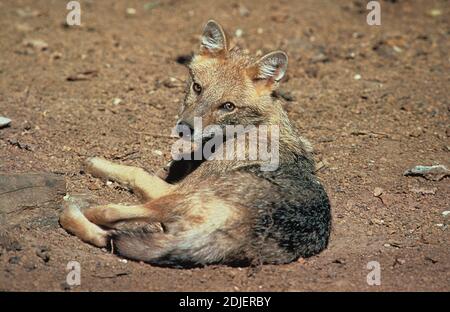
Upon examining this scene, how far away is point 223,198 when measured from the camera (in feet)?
20.7

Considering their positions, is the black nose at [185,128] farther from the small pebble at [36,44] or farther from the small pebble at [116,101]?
the small pebble at [36,44]

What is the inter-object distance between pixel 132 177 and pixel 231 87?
158 centimetres

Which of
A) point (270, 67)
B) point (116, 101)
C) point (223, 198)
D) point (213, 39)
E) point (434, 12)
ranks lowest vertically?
point (223, 198)

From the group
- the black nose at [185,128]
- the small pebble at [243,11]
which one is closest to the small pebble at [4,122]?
the black nose at [185,128]

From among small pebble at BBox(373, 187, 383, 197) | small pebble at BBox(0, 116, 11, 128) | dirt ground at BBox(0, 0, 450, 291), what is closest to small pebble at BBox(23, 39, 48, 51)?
dirt ground at BBox(0, 0, 450, 291)

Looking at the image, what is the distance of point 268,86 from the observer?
7582 millimetres

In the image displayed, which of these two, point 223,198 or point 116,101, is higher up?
point 116,101

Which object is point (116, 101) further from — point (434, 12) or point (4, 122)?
point (434, 12)

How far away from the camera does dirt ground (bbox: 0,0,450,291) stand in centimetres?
613

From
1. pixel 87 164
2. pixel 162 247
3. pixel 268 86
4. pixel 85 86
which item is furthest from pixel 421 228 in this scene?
pixel 85 86

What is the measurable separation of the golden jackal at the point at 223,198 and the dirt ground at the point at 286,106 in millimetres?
176

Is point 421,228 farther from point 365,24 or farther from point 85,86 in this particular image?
point 365,24

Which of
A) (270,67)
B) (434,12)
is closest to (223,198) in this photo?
(270,67)

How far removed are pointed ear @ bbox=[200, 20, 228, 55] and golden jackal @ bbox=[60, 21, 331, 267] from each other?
0.5 inches
